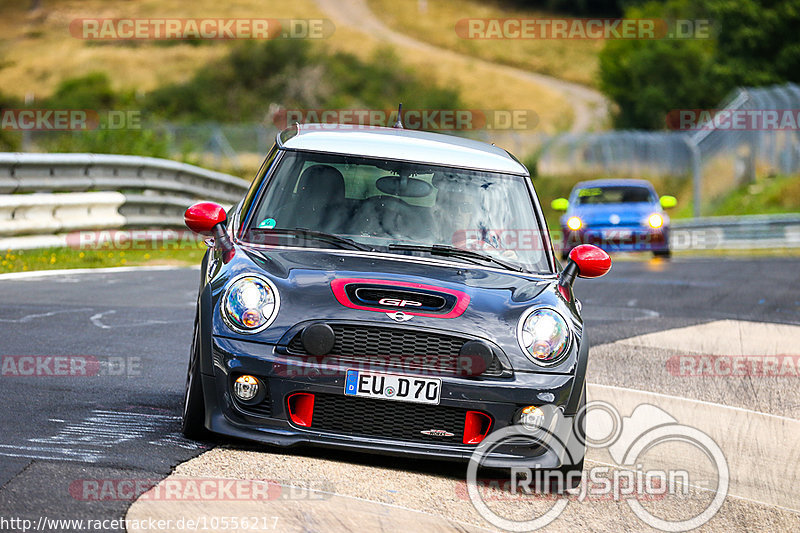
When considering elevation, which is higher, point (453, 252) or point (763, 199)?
point (453, 252)

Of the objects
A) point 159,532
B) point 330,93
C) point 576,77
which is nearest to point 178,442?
point 159,532

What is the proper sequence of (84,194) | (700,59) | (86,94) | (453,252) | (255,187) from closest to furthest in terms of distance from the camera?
(453,252), (255,187), (84,194), (700,59), (86,94)

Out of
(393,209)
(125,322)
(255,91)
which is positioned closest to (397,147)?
(393,209)

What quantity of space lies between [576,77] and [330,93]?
29.2m

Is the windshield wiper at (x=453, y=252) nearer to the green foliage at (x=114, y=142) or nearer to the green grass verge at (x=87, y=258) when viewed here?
the green grass verge at (x=87, y=258)

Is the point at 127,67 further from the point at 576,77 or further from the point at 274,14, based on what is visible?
the point at 576,77

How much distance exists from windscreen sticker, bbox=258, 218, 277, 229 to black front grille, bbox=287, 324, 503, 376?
1041 millimetres

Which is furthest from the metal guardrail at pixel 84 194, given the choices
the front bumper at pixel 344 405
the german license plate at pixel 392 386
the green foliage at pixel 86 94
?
the green foliage at pixel 86 94

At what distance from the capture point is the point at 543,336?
5.57 meters

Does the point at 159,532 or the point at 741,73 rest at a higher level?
the point at 741,73

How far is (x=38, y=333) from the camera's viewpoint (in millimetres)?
8617

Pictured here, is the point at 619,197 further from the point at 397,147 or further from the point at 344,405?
the point at 344,405

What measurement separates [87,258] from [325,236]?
364 inches

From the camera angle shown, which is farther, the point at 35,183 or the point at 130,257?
the point at 130,257
